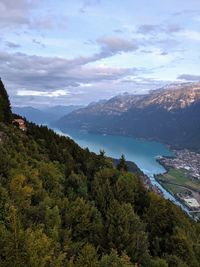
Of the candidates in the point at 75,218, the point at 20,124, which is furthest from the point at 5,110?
the point at 75,218

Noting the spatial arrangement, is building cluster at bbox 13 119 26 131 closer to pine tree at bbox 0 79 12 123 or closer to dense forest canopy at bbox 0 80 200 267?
pine tree at bbox 0 79 12 123

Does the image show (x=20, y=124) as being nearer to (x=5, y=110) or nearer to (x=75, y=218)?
(x=5, y=110)

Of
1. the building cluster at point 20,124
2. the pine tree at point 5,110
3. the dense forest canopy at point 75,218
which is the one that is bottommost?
the dense forest canopy at point 75,218

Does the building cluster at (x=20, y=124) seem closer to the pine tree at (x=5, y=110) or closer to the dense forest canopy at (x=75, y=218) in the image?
the pine tree at (x=5, y=110)

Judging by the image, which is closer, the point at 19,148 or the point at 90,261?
the point at 90,261

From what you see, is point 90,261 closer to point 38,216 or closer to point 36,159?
point 38,216

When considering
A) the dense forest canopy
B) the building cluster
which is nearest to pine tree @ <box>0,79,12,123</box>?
the building cluster

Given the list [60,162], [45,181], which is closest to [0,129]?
[60,162]

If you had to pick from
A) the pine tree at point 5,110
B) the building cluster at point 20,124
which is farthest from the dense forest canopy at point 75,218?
Answer: the building cluster at point 20,124

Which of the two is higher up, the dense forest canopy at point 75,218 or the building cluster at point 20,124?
the building cluster at point 20,124
